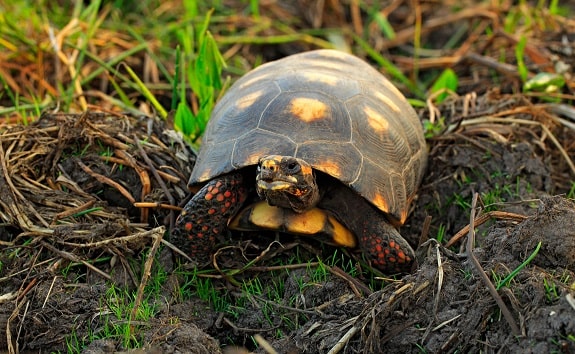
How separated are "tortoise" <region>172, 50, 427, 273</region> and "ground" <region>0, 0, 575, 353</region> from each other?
12 cm

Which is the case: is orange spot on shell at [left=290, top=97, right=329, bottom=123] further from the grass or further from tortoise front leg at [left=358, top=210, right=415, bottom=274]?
the grass

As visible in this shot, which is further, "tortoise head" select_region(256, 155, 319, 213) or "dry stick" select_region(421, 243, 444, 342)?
"tortoise head" select_region(256, 155, 319, 213)

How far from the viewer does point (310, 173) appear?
10.7 ft

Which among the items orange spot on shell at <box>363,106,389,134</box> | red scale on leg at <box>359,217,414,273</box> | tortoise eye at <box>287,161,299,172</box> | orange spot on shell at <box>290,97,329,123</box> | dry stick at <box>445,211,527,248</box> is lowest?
red scale on leg at <box>359,217,414,273</box>

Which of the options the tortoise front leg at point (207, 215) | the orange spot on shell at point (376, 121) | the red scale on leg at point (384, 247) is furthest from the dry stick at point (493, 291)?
the tortoise front leg at point (207, 215)

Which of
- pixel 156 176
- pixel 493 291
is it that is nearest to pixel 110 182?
pixel 156 176

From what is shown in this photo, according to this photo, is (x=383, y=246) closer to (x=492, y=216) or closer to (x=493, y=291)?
(x=492, y=216)

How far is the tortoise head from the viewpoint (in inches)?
124

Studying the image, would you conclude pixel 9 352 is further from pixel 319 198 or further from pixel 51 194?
pixel 319 198

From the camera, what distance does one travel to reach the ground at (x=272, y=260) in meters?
2.71

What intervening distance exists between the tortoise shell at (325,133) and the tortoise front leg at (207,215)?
0.25 ft

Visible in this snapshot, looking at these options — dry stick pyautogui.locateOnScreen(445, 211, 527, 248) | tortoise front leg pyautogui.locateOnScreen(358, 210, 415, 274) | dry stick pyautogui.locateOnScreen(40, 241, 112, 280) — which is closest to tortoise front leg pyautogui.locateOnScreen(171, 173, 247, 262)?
dry stick pyautogui.locateOnScreen(40, 241, 112, 280)

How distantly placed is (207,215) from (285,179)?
471 millimetres

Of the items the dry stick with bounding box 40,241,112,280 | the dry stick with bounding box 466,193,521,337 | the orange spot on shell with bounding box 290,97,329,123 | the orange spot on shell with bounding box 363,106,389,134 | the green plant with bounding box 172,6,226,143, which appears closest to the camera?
the dry stick with bounding box 466,193,521,337
